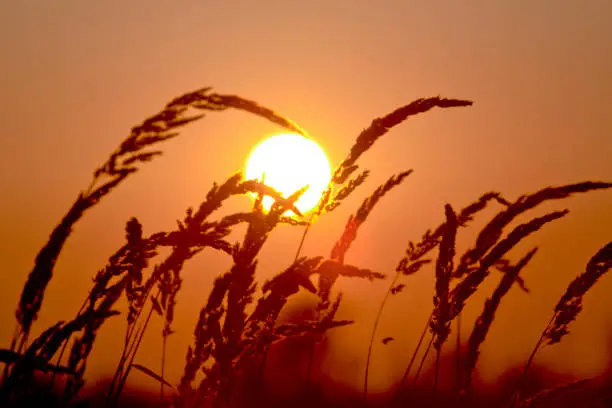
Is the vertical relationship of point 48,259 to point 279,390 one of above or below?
Answer: above

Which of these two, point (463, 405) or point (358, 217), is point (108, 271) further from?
point (463, 405)

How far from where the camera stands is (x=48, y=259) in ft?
6.81

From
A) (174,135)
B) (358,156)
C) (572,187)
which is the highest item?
(572,187)

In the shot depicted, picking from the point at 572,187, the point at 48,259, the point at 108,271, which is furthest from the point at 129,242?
the point at 572,187

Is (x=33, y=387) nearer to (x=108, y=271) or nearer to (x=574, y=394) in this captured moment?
(x=108, y=271)

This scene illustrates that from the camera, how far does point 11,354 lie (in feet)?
6.34

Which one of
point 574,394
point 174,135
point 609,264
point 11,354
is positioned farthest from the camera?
point 609,264

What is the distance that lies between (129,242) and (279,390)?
78.0 inches

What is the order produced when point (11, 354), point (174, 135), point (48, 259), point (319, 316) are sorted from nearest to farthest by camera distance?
point (11, 354), point (48, 259), point (174, 135), point (319, 316)

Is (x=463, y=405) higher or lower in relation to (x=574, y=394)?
lower

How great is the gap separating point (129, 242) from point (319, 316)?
111 centimetres

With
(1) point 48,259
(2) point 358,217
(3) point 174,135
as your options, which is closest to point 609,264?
(2) point 358,217

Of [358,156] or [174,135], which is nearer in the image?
[174,135]

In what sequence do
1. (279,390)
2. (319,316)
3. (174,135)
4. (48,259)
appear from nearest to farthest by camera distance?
(48,259) → (174,135) → (319,316) → (279,390)
